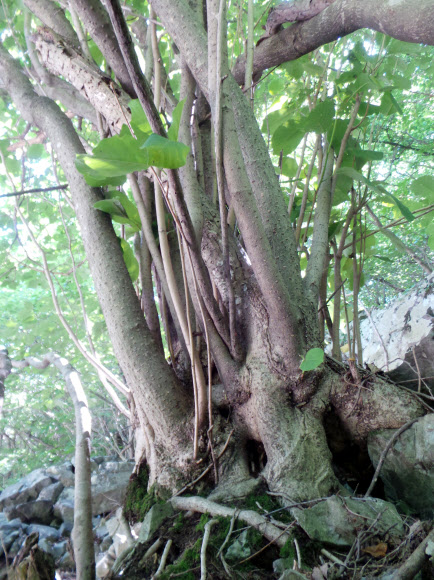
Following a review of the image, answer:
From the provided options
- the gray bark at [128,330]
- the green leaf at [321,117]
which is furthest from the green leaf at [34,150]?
the green leaf at [321,117]

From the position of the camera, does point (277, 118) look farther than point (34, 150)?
No

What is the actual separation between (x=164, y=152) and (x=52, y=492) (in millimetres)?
4174

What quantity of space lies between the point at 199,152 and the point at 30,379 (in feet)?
22.9

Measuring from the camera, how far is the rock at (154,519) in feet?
3.22

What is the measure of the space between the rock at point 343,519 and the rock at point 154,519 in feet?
1.17

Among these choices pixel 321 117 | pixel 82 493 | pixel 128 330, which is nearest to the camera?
pixel 82 493

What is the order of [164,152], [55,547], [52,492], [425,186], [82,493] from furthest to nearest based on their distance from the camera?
[52,492] → [55,547] → [425,186] → [82,493] → [164,152]

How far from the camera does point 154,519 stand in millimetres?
1009

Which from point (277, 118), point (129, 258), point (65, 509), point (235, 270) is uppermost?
point (277, 118)

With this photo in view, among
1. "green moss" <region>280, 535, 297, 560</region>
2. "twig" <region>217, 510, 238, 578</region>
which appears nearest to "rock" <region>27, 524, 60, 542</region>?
"twig" <region>217, 510, 238, 578</region>

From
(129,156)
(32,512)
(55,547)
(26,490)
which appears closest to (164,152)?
(129,156)

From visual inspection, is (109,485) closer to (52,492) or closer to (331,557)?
(52,492)

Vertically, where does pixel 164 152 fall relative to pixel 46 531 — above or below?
above

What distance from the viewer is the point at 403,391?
3.79 ft
